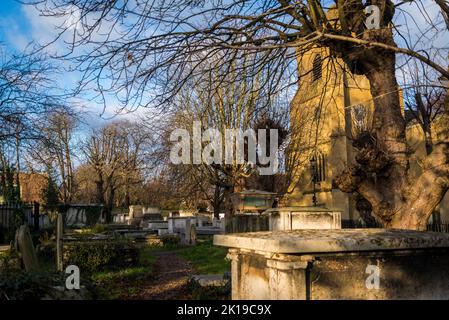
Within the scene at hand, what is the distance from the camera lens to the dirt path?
8.37 m

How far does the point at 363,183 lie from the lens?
6.92m

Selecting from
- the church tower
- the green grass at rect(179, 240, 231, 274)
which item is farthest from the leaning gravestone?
the church tower

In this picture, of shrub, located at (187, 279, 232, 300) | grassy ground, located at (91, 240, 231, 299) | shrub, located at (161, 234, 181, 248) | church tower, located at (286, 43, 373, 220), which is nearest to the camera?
shrub, located at (187, 279, 232, 300)

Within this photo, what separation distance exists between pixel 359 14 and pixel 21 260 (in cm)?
770

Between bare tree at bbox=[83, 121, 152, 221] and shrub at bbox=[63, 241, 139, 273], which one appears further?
bare tree at bbox=[83, 121, 152, 221]

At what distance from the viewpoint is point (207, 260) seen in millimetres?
14125

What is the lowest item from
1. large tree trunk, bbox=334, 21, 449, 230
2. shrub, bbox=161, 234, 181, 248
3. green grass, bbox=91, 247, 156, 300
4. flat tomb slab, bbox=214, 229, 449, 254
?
shrub, bbox=161, 234, 181, 248

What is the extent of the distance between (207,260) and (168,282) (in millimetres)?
4135

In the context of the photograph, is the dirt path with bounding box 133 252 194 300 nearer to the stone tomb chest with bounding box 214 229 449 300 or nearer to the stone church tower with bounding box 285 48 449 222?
the stone tomb chest with bounding box 214 229 449 300

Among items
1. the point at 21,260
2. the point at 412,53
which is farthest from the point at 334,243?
the point at 21,260

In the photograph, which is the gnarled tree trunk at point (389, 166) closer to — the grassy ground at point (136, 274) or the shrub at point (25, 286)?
the grassy ground at point (136, 274)

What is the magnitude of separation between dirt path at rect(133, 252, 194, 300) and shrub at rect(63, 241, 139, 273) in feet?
2.98
